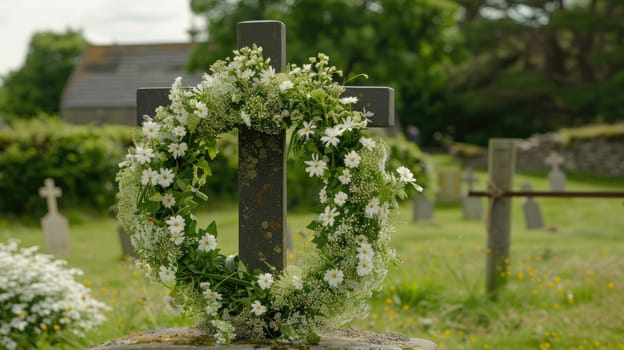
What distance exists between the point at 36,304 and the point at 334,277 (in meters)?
3.20

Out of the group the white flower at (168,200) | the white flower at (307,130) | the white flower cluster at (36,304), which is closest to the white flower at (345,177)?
the white flower at (307,130)

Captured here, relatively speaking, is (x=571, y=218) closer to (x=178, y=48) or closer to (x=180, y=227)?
(x=180, y=227)

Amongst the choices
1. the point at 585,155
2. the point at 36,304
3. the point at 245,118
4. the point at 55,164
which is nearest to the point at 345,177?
the point at 245,118

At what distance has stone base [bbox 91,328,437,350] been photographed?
128 inches

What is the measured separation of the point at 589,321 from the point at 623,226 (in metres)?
Answer: 6.78

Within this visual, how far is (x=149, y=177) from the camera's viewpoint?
3.23m

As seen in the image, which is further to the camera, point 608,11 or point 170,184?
point 608,11

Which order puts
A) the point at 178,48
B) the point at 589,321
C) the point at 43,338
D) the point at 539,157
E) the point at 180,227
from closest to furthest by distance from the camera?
the point at 180,227 < the point at 43,338 < the point at 589,321 < the point at 539,157 < the point at 178,48

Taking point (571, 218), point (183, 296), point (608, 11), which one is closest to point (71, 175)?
point (571, 218)

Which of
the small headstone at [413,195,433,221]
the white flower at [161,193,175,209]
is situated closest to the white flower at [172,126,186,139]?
the white flower at [161,193,175,209]

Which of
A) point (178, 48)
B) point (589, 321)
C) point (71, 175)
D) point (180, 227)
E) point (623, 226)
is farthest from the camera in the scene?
point (178, 48)

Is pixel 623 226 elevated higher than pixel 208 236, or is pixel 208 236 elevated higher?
pixel 208 236

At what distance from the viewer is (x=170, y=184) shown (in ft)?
10.8

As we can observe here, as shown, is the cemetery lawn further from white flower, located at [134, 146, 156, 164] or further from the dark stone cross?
white flower, located at [134, 146, 156, 164]
